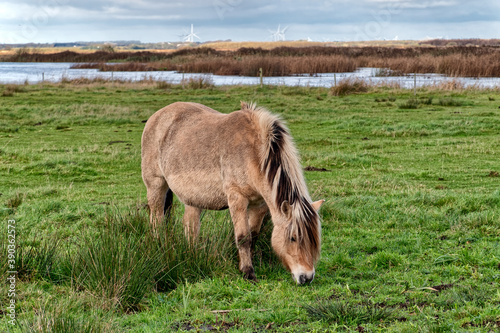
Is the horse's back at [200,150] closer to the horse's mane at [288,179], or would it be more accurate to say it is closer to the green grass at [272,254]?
the horse's mane at [288,179]

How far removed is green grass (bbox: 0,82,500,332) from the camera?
4223 mm

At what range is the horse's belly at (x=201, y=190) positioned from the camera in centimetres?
559

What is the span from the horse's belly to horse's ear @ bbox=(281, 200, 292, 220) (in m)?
0.94

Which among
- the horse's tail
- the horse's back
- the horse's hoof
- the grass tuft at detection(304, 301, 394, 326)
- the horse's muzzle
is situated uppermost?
the horse's back

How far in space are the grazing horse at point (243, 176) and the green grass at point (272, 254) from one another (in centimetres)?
37

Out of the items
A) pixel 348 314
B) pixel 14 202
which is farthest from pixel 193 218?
pixel 14 202

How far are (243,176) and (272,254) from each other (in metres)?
1.20

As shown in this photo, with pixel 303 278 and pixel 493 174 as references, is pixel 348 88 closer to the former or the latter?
pixel 493 174

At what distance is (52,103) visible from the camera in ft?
82.0

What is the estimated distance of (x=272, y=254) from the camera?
5914 mm

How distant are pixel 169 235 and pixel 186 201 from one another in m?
0.61

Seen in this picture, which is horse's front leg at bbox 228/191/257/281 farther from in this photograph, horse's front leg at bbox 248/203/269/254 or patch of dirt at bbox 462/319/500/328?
patch of dirt at bbox 462/319/500/328

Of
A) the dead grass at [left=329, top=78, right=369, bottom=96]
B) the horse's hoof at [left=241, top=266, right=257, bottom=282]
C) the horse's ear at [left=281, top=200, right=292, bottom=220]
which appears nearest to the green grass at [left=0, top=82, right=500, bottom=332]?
the horse's hoof at [left=241, top=266, right=257, bottom=282]

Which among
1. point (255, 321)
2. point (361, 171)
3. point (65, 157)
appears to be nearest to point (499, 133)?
point (361, 171)
